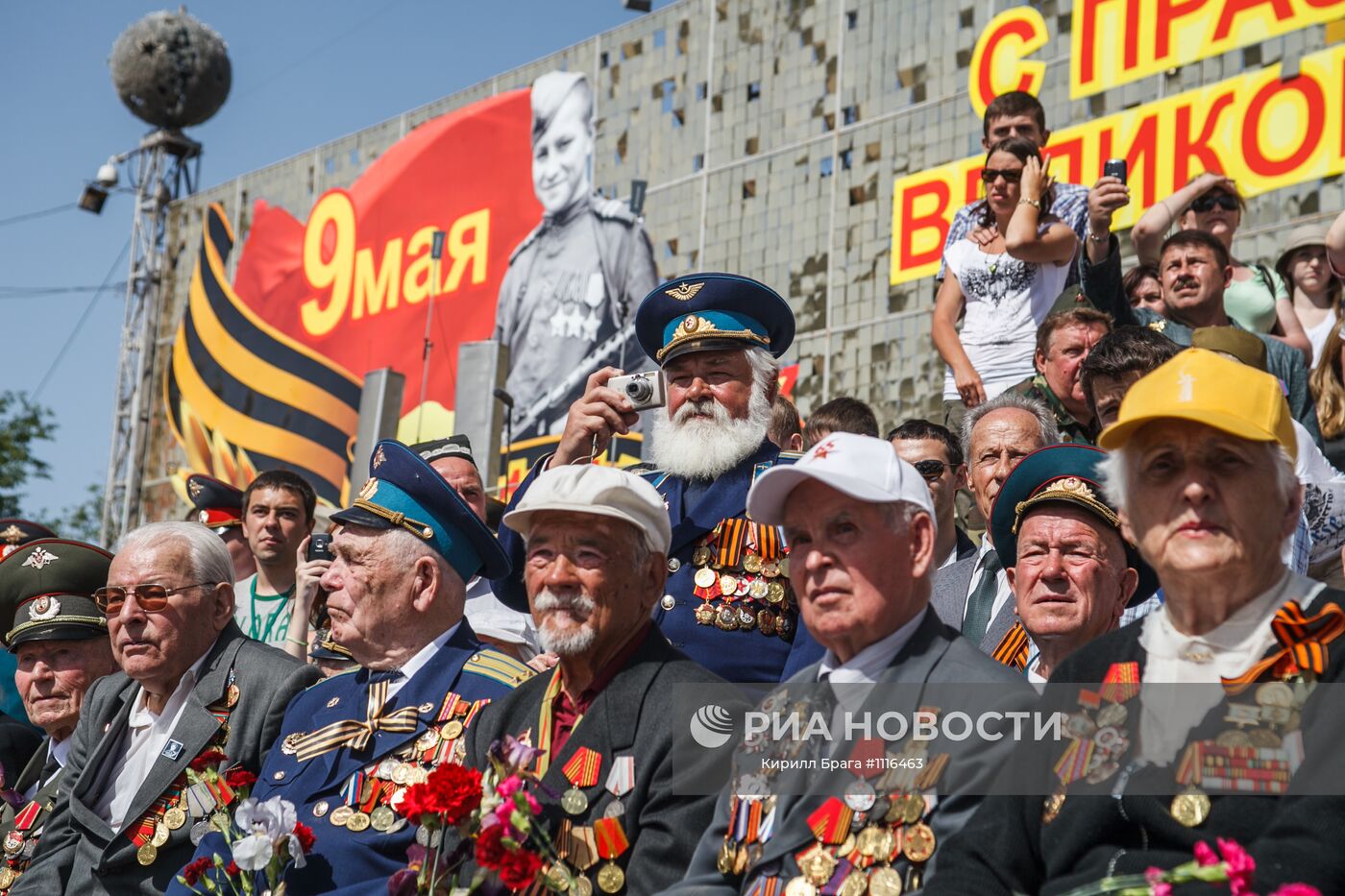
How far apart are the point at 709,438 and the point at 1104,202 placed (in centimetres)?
242

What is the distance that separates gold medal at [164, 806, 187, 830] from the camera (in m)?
5.05

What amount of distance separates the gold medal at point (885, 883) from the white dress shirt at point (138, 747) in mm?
2876

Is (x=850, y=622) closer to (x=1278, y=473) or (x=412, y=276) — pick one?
(x=1278, y=473)

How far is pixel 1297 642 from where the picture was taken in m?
2.85

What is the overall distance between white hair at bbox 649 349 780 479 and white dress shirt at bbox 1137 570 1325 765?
2120mm

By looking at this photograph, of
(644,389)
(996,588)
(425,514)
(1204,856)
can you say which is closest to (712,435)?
(644,389)

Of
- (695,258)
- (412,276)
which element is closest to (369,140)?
(412,276)

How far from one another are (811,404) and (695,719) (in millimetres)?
10443

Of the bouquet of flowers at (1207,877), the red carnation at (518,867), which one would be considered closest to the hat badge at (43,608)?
the red carnation at (518,867)

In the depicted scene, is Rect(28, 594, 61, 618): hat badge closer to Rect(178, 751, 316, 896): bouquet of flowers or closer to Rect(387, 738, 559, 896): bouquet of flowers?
Rect(178, 751, 316, 896): bouquet of flowers

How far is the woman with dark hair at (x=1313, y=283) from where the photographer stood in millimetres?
7952

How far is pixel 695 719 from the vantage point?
379 centimetres

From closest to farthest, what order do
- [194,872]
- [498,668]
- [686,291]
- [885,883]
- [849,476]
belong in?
[885,883]
[849,476]
[194,872]
[498,668]
[686,291]

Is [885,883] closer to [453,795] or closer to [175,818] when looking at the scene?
[453,795]
